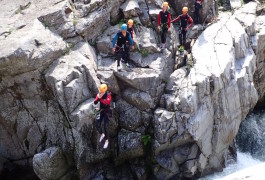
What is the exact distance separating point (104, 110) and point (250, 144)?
926 centimetres

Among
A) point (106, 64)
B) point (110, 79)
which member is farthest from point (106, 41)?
point (110, 79)

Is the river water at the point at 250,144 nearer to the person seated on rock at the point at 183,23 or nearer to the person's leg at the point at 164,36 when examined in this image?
the person seated on rock at the point at 183,23

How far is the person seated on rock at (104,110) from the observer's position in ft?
41.1

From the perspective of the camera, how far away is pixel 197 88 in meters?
14.0

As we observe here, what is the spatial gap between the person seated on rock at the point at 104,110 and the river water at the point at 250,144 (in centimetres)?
630

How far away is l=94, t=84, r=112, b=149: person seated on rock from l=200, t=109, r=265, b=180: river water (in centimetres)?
630

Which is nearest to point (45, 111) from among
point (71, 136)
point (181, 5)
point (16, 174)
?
point (71, 136)

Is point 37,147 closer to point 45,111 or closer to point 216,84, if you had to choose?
point 45,111

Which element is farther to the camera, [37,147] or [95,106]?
[37,147]

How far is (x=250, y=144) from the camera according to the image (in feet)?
57.1

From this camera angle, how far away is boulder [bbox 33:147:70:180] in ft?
43.4

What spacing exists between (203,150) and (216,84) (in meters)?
3.08

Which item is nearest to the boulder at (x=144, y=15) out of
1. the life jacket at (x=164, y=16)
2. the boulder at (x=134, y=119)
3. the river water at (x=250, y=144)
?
the life jacket at (x=164, y=16)

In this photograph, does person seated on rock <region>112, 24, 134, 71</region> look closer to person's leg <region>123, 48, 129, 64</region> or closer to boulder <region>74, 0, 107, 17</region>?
person's leg <region>123, 48, 129, 64</region>
